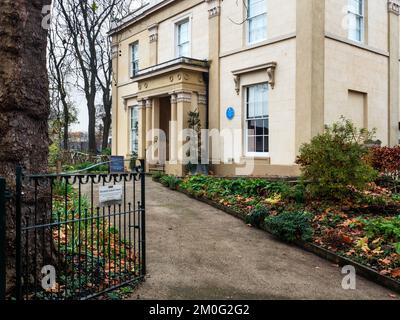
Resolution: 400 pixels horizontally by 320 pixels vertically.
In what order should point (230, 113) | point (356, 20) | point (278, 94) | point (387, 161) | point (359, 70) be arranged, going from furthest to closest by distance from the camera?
point (230, 113)
point (356, 20)
point (359, 70)
point (278, 94)
point (387, 161)

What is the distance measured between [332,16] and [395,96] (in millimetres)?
4651

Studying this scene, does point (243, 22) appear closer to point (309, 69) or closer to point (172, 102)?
point (309, 69)

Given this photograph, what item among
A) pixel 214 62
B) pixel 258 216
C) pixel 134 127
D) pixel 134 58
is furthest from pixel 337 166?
pixel 134 58

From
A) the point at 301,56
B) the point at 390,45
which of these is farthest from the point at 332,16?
the point at 390,45

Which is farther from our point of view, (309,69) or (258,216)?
(309,69)

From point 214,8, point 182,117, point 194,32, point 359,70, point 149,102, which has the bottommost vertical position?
point 182,117

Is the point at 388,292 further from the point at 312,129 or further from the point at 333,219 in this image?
the point at 312,129

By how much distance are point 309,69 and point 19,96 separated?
9669 millimetres

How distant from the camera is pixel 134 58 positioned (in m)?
21.5

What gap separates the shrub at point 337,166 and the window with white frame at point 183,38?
32.8 feet

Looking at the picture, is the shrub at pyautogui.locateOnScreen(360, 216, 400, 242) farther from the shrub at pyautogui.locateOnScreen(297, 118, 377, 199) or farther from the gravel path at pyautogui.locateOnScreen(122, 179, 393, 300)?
the shrub at pyautogui.locateOnScreen(297, 118, 377, 199)

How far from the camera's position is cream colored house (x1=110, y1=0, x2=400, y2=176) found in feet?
40.8

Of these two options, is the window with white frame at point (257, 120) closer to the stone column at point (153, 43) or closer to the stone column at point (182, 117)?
the stone column at point (182, 117)

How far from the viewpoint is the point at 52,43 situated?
24.9 metres
